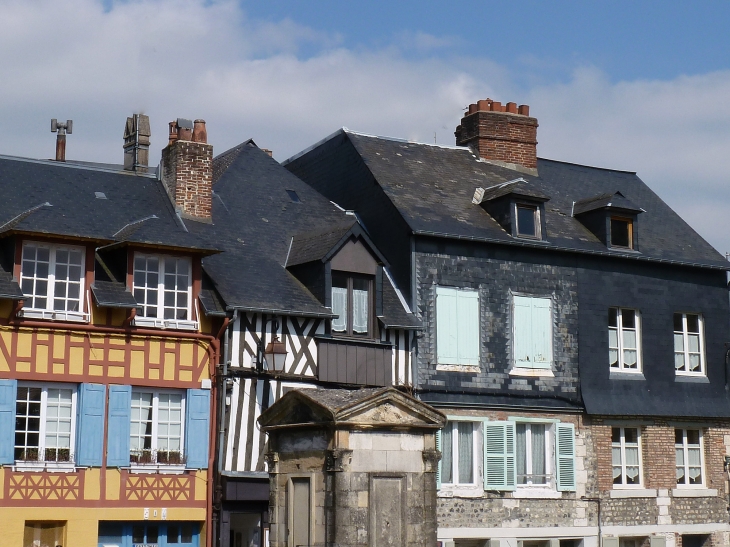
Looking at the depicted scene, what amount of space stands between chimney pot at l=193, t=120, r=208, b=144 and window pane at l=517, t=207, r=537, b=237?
5.22m

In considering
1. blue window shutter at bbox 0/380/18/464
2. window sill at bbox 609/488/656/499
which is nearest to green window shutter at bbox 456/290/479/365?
window sill at bbox 609/488/656/499

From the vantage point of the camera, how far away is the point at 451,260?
19219mm

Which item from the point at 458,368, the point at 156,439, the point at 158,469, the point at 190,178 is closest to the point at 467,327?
the point at 458,368

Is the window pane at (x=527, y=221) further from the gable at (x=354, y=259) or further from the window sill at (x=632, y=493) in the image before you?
the window sill at (x=632, y=493)

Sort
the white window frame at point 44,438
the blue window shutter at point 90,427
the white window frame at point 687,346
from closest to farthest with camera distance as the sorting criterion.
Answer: the white window frame at point 44,438
the blue window shutter at point 90,427
the white window frame at point 687,346

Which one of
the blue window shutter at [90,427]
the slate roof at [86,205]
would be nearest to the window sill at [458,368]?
the slate roof at [86,205]

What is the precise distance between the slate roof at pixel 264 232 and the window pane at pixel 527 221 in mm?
2637

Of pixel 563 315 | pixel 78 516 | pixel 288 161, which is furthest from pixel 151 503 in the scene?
pixel 288 161

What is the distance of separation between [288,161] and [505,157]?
4171 mm

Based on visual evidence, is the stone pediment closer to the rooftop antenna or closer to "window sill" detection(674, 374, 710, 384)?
"window sill" detection(674, 374, 710, 384)

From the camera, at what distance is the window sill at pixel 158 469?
1638cm

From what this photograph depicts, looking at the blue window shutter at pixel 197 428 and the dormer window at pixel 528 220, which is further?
the dormer window at pixel 528 220

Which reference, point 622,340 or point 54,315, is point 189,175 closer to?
point 54,315

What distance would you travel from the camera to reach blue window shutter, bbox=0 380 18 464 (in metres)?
15.5
